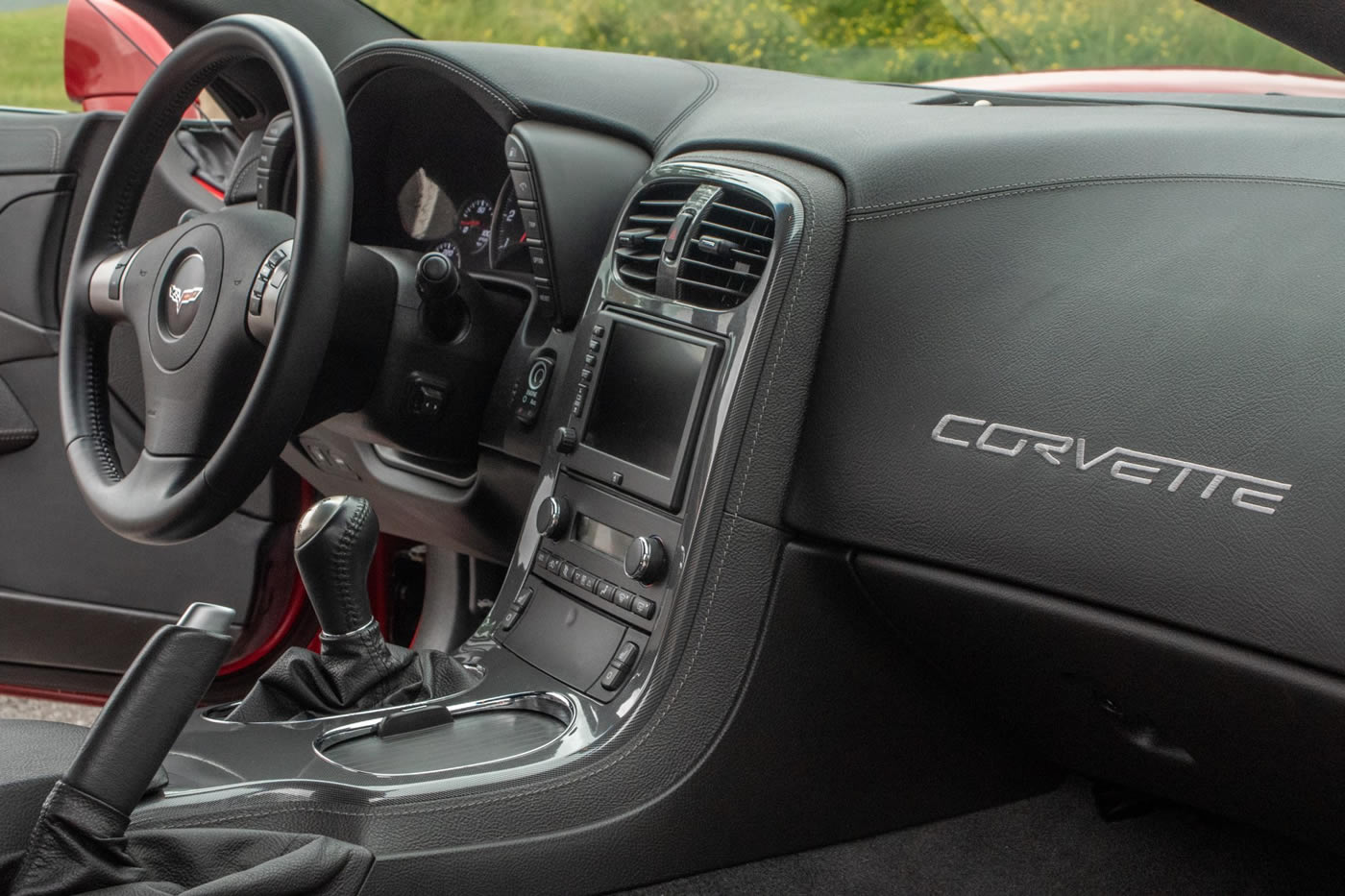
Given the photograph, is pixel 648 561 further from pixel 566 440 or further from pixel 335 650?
pixel 335 650

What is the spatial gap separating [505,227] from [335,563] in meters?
0.59

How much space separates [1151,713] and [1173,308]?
1.25 ft

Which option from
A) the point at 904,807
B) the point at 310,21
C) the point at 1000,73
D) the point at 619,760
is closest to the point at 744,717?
the point at 619,760

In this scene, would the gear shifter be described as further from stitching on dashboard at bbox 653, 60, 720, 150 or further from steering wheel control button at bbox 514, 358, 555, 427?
stitching on dashboard at bbox 653, 60, 720, 150

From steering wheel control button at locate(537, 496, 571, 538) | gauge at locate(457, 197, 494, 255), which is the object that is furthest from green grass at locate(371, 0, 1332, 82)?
steering wheel control button at locate(537, 496, 571, 538)

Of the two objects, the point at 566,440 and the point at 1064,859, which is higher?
the point at 566,440

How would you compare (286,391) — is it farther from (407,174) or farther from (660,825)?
(407,174)

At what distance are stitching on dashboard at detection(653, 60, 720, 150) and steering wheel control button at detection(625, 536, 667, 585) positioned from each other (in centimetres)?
52

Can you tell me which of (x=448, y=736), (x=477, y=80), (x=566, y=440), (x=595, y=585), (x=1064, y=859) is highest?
(x=477, y=80)

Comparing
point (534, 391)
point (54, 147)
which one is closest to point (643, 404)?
point (534, 391)

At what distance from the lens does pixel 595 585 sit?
140 centimetres

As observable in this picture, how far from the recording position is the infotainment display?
1.31 meters

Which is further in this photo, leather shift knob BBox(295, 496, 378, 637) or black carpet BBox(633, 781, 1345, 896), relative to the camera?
black carpet BBox(633, 781, 1345, 896)

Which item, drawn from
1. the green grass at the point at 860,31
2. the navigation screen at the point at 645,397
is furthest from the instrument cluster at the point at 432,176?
the navigation screen at the point at 645,397
